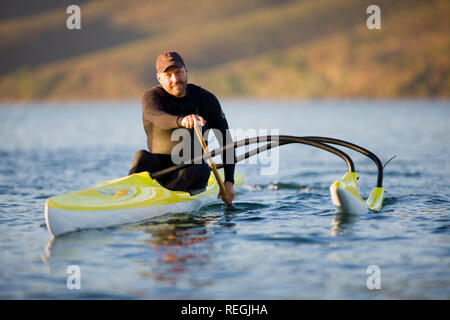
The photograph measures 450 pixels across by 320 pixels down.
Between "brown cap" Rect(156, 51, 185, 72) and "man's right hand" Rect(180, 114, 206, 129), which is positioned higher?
"brown cap" Rect(156, 51, 185, 72)

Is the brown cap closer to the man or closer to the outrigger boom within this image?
the man

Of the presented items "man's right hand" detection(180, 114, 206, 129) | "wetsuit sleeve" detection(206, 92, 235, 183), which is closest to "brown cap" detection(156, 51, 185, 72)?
"wetsuit sleeve" detection(206, 92, 235, 183)

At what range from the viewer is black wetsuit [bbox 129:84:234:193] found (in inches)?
366

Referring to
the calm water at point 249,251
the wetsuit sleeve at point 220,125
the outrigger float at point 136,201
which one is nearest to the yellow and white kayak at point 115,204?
→ the outrigger float at point 136,201

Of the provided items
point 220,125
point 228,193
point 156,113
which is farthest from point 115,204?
point 220,125

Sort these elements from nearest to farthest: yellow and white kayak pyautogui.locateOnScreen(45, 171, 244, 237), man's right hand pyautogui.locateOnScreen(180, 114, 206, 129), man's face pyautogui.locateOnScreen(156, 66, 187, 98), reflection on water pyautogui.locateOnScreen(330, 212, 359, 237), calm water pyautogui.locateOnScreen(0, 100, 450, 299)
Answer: calm water pyautogui.locateOnScreen(0, 100, 450, 299) < yellow and white kayak pyautogui.locateOnScreen(45, 171, 244, 237) < man's right hand pyautogui.locateOnScreen(180, 114, 206, 129) < reflection on water pyautogui.locateOnScreen(330, 212, 359, 237) < man's face pyautogui.locateOnScreen(156, 66, 187, 98)

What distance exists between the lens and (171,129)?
945cm

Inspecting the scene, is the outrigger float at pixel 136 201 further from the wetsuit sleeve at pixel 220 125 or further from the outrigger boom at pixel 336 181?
the wetsuit sleeve at pixel 220 125

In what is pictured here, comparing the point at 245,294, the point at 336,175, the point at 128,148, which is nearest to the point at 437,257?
the point at 245,294

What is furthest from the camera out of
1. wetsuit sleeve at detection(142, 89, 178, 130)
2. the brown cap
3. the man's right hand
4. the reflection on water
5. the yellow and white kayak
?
the brown cap

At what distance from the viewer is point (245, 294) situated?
20.4ft

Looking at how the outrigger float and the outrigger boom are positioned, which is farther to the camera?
the outrigger boom

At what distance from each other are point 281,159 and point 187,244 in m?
13.6
